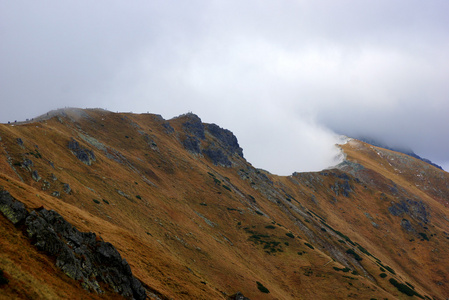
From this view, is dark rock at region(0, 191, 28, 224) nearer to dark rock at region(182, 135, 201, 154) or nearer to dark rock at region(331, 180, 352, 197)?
Answer: dark rock at region(182, 135, 201, 154)

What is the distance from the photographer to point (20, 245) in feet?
60.8

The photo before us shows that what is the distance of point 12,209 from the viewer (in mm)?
20375

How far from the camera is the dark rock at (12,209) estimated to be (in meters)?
20.0

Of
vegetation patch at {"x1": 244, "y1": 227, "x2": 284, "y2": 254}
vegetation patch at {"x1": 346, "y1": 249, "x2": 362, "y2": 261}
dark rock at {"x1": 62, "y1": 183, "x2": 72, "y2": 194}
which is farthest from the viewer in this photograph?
vegetation patch at {"x1": 346, "y1": 249, "x2": 362, "y2": 261}

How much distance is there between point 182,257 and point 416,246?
12120 centimetres

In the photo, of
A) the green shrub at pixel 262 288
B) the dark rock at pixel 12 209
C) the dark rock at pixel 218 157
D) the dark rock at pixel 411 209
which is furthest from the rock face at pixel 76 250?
the dark rock at pixel 411 209

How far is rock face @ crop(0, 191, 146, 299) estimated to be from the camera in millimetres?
20062

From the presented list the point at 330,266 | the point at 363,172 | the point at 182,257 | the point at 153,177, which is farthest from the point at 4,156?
the point at 363,172

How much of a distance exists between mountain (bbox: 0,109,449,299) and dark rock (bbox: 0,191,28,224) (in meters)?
0.11

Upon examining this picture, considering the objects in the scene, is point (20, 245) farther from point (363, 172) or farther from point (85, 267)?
point (363, 172)

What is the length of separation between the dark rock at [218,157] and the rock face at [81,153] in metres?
66.3

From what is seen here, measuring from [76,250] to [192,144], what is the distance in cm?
9932

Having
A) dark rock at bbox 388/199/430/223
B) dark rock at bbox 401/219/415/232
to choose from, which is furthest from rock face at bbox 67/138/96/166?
dark rock at bbox 388/199/430/223

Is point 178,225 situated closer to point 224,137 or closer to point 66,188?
point 66,188
